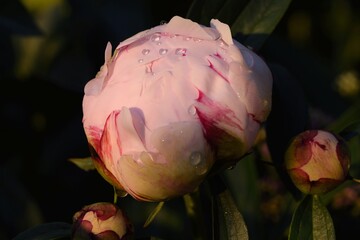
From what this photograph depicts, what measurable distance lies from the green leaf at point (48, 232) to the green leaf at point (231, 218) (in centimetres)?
19

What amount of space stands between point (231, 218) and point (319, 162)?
0.40ft

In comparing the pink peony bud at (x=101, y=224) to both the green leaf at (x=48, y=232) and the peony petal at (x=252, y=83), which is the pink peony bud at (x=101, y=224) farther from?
the peony petal at (x=252, y=83)

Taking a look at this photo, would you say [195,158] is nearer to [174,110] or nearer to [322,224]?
[174,110]

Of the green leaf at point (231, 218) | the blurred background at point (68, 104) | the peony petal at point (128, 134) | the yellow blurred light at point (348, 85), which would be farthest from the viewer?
the yellow blurred light at point (348, 85)

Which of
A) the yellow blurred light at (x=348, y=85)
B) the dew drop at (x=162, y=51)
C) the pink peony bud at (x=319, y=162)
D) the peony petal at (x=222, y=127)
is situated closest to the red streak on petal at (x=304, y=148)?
the pink peony bud at (x=319, y=162)

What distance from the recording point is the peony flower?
91 cm

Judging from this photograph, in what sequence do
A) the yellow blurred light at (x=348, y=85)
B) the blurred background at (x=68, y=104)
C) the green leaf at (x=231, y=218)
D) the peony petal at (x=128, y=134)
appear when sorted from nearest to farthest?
the peony petal at (x=128, y=134) < the green leaf at (x=231, y=218) < the blurred background at (x=68, y=104) < the yellow blurred light at (x=348, y=85)

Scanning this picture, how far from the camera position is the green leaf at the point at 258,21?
1227 mm

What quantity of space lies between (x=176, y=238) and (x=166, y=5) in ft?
2.63

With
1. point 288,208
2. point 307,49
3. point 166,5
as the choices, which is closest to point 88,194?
point 288,208

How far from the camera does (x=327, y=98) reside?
6.84ft

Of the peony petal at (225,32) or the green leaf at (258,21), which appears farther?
the green leaf at (258,21)

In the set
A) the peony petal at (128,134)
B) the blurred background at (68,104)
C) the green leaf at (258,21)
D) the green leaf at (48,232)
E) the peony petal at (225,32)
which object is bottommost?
the blurred background at (68,104)

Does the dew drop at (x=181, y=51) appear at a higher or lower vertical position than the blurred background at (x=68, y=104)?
higher
